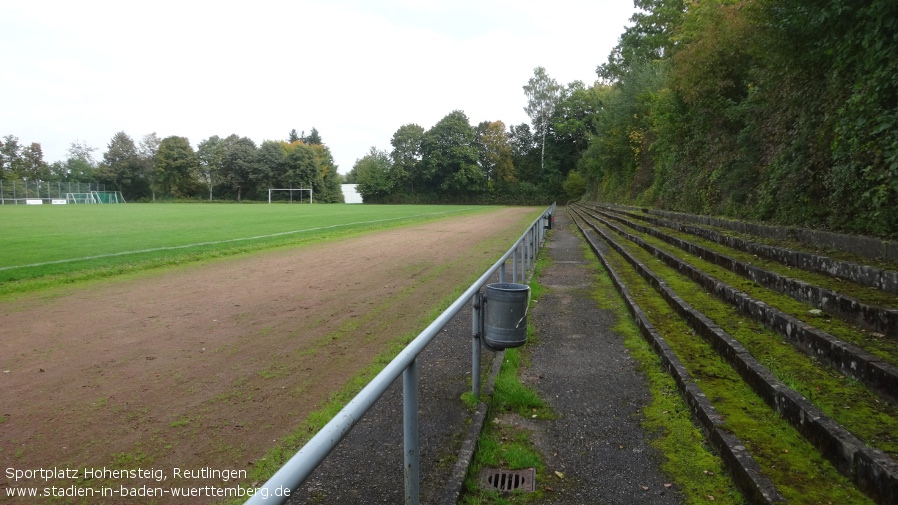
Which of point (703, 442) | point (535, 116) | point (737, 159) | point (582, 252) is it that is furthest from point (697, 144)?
point (535, 116)

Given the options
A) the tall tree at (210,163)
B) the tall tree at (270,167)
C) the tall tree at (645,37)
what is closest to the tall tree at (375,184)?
the tall tree at (270,167)

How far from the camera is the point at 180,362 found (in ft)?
16.3

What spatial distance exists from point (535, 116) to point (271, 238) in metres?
65.5

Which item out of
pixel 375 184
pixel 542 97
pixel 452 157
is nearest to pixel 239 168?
pixel 375 184

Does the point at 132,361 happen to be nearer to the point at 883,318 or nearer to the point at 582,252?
the point at 883,318

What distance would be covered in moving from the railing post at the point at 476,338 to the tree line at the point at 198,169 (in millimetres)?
78410

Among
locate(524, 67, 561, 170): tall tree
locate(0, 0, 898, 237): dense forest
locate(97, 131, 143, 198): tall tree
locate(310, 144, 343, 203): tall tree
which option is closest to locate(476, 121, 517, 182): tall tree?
locate(524, 67, 561, 170): tall tree

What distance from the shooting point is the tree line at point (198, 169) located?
258 feet

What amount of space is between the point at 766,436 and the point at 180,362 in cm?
471

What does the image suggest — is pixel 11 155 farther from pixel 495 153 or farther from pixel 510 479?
pixel 510 479

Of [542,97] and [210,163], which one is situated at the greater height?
[542,97]

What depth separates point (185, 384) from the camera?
4406 millimetres

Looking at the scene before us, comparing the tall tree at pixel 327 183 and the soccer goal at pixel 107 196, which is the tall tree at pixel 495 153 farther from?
the soccer goal at pixel 107 196

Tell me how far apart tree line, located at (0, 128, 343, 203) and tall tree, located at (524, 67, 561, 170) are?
33.2 meters
